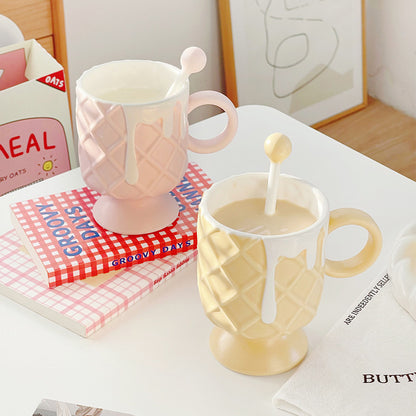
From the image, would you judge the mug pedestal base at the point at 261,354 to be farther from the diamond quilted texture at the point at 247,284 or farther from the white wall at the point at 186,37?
the white wall at the point at 186,37

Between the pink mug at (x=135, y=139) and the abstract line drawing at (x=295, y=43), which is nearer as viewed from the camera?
the pink mug at (x=135, y=139)

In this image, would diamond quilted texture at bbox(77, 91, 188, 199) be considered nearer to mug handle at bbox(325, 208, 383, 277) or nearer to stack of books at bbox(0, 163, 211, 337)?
stack of books at bbox(0, 163, 211, 337)

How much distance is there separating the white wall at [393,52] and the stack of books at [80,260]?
4.10 feet

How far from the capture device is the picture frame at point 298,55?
66.6 inches

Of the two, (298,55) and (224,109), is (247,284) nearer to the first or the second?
(224,109)

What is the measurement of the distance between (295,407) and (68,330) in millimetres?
232

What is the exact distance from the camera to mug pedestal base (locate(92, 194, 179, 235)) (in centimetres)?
78

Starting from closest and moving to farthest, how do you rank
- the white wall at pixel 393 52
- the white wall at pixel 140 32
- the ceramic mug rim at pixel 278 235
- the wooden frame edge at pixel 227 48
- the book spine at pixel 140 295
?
the ceramic mug rim at pixel 278 235
the book spine at pixel 140 295
the white wall at pixel 140 32
the wooden frame edge at pixel 227 48
the white wall at pixel 393 52

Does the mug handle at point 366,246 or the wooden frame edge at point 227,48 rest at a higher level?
the mug handle at point 366,246

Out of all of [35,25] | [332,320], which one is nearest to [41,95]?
[35,25]

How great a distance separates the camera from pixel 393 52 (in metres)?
1.93

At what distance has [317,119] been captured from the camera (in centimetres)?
191

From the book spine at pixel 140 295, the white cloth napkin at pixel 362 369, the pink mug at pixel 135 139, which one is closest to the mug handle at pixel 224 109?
the pink mug at pixel 135 139

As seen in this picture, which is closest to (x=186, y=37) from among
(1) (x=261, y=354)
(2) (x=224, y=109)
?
(2) (x=224, y=109)
